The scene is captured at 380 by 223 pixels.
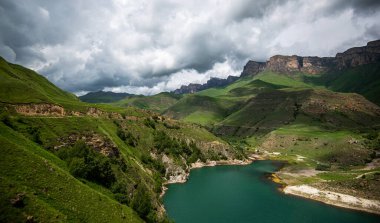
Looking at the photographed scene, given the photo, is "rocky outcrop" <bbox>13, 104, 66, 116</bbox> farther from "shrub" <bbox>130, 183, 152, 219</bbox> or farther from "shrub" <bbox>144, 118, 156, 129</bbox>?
"shrub" <bbox>144, 118, 156, 129</bbox>

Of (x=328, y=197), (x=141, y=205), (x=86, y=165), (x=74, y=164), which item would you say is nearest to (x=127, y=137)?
(x=86, y=165)

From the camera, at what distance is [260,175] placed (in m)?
155

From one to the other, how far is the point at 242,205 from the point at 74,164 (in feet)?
208

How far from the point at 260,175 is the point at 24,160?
128077 millimetres

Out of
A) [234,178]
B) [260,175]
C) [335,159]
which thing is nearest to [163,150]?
[234,178]

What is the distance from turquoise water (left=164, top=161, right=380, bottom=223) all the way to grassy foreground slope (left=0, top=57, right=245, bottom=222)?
32.6 feet

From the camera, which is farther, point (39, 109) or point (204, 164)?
point (204, 164)

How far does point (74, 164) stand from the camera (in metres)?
65.4

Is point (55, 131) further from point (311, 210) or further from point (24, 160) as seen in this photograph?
point (311, 210)

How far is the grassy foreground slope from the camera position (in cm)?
4306

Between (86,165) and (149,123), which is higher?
(149,123)

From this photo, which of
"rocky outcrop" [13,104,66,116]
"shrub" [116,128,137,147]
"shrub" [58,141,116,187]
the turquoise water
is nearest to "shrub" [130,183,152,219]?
"shrub" [58,141,116,187]

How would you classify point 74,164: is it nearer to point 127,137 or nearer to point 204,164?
point 127,137

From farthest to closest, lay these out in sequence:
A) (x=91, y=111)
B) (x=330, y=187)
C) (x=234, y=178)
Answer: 1. (x=234, y=178)
2. (x=91, y=111)
3. (x=330, y=187)
